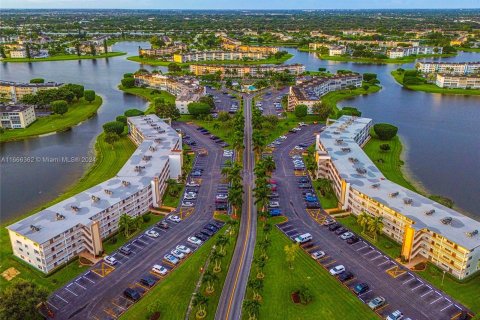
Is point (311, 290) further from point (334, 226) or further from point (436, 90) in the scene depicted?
point (436, 90)

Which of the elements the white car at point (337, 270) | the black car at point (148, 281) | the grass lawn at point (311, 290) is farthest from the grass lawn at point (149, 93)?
the white car at point (337, 270)

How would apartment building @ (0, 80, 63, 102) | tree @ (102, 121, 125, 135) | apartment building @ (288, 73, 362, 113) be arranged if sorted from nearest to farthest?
tree @ (102, 121, 125, 135) → apartment building @ (288, 73, 362, 113) → apartment building @ (0, 80, 63, 102)

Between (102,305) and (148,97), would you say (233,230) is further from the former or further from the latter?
(148,97)

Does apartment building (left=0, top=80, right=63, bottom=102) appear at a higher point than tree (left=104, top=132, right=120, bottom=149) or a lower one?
higher

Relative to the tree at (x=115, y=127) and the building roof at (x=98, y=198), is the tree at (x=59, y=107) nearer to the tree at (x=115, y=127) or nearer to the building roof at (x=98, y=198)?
the tree at (x=115, y=127)

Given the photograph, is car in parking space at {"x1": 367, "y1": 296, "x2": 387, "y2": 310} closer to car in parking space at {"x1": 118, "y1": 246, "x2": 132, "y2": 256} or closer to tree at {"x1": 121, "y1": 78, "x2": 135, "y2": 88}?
car in parking space at {"x1": 118, "y1": 246, "x2": 132, "y2": 256}

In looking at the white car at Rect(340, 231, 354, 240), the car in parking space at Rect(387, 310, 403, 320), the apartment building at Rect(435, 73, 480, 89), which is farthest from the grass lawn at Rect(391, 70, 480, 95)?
the car in parking space at Rect(387, 310, 403, 320)
